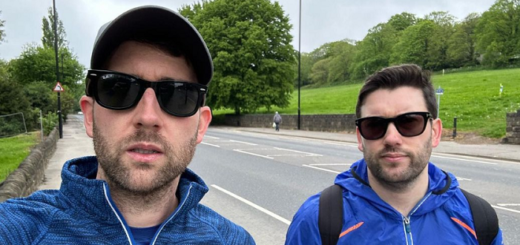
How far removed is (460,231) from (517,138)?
56.7 ft

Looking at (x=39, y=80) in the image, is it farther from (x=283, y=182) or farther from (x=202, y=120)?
(x=202, y=120)

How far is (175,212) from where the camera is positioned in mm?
1374

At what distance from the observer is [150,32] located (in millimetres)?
1401

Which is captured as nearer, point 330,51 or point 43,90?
point 43,90

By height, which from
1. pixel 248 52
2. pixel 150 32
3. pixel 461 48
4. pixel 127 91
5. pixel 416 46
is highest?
pixel 416 46

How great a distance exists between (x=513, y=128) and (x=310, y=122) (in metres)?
14.2

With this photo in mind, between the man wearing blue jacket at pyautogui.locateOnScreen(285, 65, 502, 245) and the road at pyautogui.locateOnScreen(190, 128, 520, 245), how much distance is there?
304cm

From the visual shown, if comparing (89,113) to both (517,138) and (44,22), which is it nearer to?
(517,138)

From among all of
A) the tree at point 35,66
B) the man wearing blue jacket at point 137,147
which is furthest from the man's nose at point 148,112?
the tree at point 35,66

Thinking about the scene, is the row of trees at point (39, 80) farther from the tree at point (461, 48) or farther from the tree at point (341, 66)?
the tree at point (461, 48)

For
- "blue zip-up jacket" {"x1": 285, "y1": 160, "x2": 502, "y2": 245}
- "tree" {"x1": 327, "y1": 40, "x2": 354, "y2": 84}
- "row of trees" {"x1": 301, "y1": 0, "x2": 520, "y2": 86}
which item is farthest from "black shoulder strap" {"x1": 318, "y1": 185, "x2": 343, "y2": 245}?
"tree" {"x1": 327, "y1": 40, "x2": 354, "y2": 84}

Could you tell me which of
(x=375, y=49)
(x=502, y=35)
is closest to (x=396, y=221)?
(x=502, y=35)

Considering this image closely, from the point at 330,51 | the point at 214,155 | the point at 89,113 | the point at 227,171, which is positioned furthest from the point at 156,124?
the point at 330,51

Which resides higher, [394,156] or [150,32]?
[150,32]
